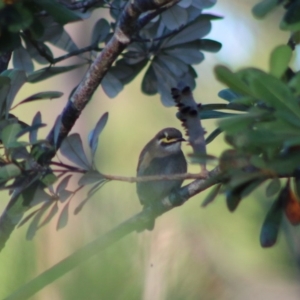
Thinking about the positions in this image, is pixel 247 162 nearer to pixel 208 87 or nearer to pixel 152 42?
pixel 152 42

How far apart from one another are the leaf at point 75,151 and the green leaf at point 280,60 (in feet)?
1.42

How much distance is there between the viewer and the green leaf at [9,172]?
2.94ft

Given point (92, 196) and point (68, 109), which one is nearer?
point (92, 196)

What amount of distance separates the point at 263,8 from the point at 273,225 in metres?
0.25

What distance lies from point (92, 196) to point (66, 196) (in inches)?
3.9

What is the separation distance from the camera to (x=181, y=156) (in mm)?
2301

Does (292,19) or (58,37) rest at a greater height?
(58,37)

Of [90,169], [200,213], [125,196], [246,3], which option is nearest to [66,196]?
[90,169]

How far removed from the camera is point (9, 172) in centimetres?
90

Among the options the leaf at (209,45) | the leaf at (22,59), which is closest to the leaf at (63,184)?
the leaf at (22,59)

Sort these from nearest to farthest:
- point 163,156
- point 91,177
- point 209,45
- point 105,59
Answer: point 91,177 → point 105,59 → point 209,45 → point 163,156

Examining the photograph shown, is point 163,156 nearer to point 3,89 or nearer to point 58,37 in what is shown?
point 58,37

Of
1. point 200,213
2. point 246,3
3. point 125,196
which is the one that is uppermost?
point 246,3

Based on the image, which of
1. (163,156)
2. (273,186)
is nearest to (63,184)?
(273,186)
